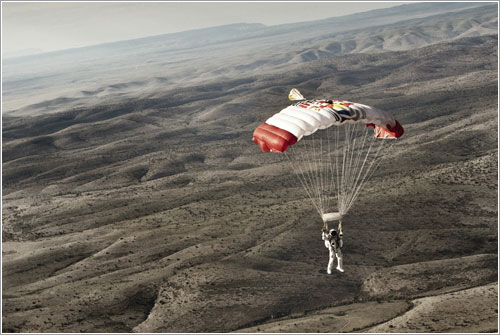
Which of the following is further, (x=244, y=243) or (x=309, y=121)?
(x=244, y=243)

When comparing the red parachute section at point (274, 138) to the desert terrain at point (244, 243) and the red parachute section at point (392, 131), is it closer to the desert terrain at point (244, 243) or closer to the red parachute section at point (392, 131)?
the red parachute section at point (392, 131)

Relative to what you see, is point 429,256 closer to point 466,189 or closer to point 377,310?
point 377,310

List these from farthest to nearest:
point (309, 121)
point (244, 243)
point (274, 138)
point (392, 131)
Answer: point (244, 243)
point (392, 131)
point (309, 121)
point (274, 138)

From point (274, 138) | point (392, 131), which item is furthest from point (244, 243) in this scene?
point (274, 138)

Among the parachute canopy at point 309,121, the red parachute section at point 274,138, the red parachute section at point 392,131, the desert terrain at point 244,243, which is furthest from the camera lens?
the desert terrain at point 244,243

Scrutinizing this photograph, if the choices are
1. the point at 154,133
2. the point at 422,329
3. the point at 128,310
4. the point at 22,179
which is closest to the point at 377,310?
the point at 422,329

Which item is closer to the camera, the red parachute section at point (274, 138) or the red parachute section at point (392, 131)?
the red parachute section at point (274, 138)

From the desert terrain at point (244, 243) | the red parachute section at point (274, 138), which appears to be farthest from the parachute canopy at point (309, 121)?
the desert terrain at point (244, 243)

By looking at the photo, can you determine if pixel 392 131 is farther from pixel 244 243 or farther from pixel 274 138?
pixel 244 243

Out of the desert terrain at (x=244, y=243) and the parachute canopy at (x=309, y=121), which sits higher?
the parachute canopy at (x=309, y=121)

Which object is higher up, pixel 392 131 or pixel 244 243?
pixel 392 131

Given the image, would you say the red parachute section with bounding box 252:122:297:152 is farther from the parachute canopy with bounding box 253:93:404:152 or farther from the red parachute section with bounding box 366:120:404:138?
the red parachute section with bounding box 366:120:404:138

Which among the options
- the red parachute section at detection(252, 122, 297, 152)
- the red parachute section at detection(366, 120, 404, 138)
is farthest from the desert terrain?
the red parachute section at detection(252, 122, 297, 152)
